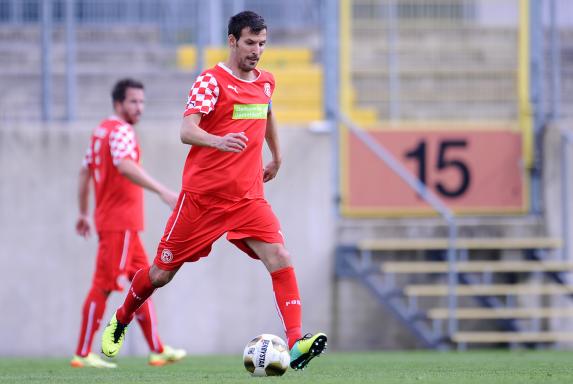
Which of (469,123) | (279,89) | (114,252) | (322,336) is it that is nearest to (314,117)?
(279,89)

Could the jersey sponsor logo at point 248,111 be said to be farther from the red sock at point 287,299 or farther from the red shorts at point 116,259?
the red shorts at point 116,259

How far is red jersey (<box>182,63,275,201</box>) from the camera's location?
286 inches

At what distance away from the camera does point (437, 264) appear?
1326 centimetres

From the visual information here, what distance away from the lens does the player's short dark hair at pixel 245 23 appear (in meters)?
7.23

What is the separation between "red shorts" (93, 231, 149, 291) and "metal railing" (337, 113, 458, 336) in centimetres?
435

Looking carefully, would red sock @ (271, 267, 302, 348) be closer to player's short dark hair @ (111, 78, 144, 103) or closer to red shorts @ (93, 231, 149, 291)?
red shorts @ (93, 231, 149, 291)

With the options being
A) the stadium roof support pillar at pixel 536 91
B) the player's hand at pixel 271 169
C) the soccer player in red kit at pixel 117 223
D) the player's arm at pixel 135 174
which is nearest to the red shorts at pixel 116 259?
the soccer player in red kit at pixel 117 223

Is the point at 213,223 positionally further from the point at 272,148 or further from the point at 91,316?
the point at 91,316

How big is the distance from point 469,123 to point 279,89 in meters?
2.07

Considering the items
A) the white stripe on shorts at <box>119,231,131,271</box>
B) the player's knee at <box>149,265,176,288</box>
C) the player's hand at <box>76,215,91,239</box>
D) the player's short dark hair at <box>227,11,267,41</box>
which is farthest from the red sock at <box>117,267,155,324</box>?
the player's hand at <box>76,215,91,239</box>

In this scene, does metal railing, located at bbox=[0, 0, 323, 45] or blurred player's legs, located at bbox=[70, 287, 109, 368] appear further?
metal railing, located at bbox=[0, 0, 323, 45]

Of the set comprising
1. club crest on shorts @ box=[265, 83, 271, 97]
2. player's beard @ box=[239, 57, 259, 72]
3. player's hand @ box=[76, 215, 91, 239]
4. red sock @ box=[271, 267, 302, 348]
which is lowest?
red sock @ box=[271, 267, 302, 348]

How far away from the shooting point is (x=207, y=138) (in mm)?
6984

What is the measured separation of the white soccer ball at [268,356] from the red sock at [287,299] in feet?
0.47
